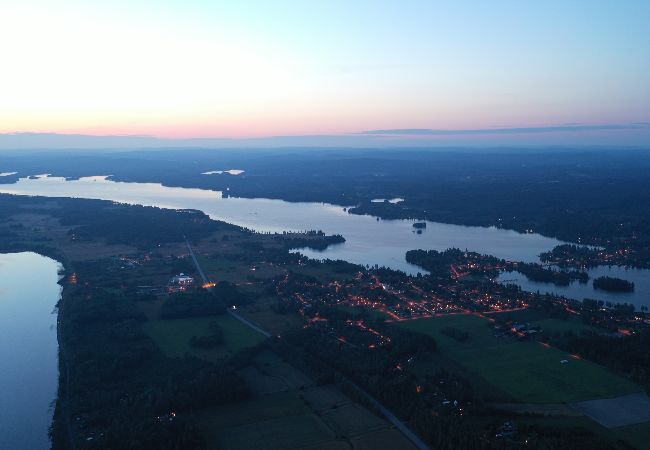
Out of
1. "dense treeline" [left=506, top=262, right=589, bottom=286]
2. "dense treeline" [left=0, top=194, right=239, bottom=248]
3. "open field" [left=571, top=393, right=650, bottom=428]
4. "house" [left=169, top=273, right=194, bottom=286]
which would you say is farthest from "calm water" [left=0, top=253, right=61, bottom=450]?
"dense treeline" [left=506, top=262, right=589, bottom=286]

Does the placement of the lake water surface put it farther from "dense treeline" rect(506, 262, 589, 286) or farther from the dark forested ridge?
the dark forested ridge

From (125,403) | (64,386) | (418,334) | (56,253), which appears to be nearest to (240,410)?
(125,403)

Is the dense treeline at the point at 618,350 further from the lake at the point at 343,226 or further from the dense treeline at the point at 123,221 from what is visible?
the dense treeline at the point at 123,221

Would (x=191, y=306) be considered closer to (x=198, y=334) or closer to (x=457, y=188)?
(x=198, y=334)

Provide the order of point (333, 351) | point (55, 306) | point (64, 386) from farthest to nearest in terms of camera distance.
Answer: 1. point (55, 306)
2. point (333, 351)
3. point (64, 386)

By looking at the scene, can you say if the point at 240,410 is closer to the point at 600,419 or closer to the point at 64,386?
the point at 64,386
